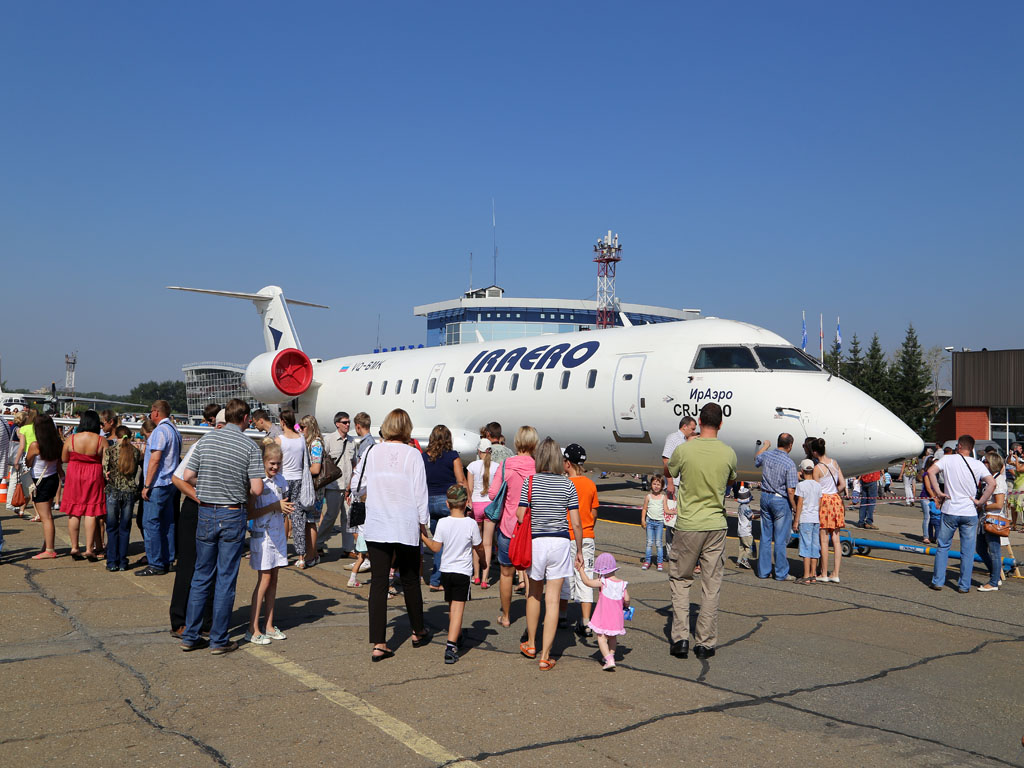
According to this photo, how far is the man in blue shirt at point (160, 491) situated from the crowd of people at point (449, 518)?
0.02 m

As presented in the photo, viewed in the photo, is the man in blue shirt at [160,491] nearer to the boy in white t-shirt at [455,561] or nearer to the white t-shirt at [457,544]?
the boy in white t-shirt at [455,561]

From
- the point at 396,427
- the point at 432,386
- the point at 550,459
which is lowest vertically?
the point at 550,459

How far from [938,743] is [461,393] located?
14073mm

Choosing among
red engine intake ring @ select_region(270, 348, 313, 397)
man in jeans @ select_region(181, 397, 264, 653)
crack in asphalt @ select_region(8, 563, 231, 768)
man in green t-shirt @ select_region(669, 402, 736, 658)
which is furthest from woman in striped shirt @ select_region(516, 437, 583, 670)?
red engine intake ring @ select_region(270, 348, 313, 397)

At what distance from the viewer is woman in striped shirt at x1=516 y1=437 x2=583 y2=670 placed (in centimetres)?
629

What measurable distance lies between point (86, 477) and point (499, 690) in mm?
6723

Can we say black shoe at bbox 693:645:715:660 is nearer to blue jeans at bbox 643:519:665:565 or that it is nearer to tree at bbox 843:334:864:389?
blue jeans at bbox 643:519:665:565

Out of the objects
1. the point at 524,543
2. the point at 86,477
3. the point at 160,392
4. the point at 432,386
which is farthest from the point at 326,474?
the point at 160,392

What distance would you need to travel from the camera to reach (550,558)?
6.27m

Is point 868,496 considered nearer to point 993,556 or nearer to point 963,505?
point 993,556

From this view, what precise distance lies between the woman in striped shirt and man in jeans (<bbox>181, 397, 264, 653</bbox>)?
2254mm

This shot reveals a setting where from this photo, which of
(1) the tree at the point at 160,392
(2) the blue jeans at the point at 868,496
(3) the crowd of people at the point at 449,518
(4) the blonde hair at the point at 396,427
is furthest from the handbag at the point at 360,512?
(1) the tree at the point at 160,392

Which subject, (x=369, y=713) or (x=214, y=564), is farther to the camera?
(x=214, y=564)

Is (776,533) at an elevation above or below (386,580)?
below
